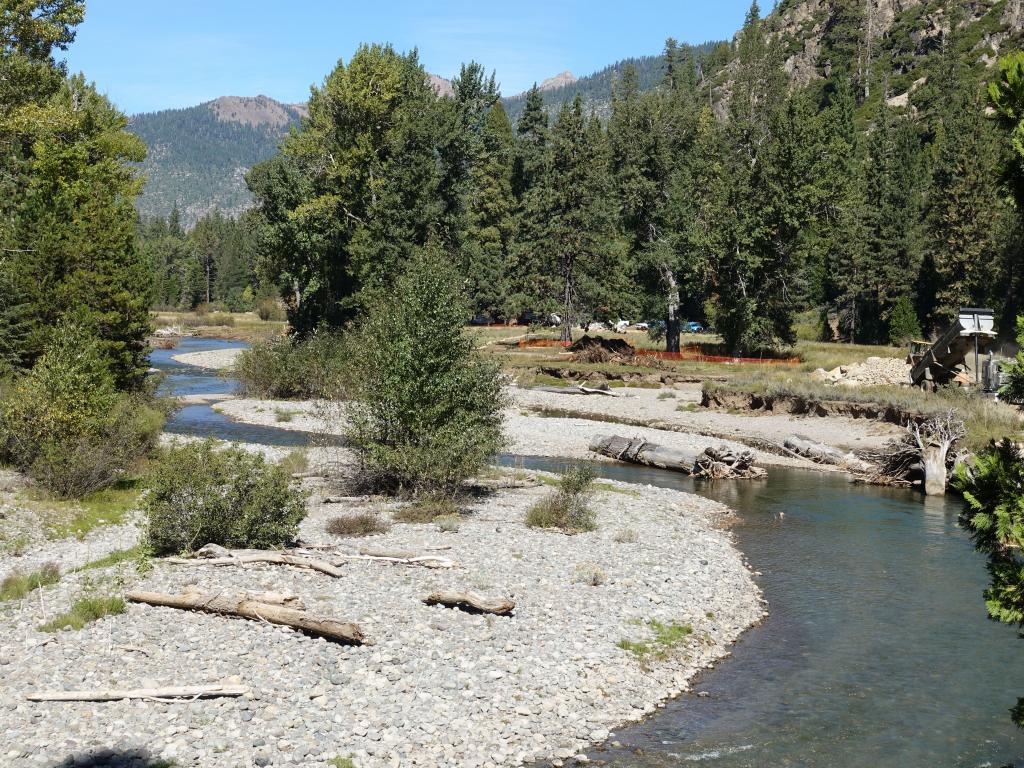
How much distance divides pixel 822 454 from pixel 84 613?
106 ft

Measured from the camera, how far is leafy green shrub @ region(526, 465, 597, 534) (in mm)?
25078

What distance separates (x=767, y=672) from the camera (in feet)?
54.5

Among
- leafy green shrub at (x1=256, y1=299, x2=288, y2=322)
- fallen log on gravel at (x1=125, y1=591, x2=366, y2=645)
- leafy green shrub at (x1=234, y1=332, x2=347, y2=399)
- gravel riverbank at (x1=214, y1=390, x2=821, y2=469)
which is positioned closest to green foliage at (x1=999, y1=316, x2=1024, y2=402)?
fallen log on gravel at (x1=125, y1=591, x2=366, y2=645)

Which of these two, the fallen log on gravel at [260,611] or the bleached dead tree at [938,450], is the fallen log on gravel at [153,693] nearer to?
the fallen log on gravel at [260,611]

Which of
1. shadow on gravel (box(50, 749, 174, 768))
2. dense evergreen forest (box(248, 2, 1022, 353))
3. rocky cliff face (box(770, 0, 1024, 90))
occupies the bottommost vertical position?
shadow on gravel (box(50, 749, 174, 768))

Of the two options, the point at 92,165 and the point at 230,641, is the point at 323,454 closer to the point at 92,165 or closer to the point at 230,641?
the point at 230,641

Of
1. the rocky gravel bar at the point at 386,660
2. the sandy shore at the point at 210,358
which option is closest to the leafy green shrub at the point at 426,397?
the rocky gravel bar at the point at 386,660

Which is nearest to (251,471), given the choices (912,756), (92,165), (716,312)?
(912,756)

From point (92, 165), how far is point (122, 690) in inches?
1832

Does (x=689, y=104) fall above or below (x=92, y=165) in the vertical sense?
above

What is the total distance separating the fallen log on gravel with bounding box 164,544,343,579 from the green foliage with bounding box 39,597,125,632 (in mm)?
2591

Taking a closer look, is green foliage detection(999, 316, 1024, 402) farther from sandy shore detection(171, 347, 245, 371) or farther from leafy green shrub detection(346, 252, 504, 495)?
sandy shore detection(171, 347, 245, 371)

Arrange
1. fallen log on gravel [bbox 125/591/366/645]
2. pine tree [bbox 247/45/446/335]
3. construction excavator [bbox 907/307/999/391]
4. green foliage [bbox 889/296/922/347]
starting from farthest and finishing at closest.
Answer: green foliage [bbox 889/296/922/347]
pine tree [bbox 247/45/446/335]
construction excavator [bbox 907/307/999/391]
fallen log on gravel [bbox 125/591/366/645]

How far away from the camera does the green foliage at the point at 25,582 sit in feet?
56.3
